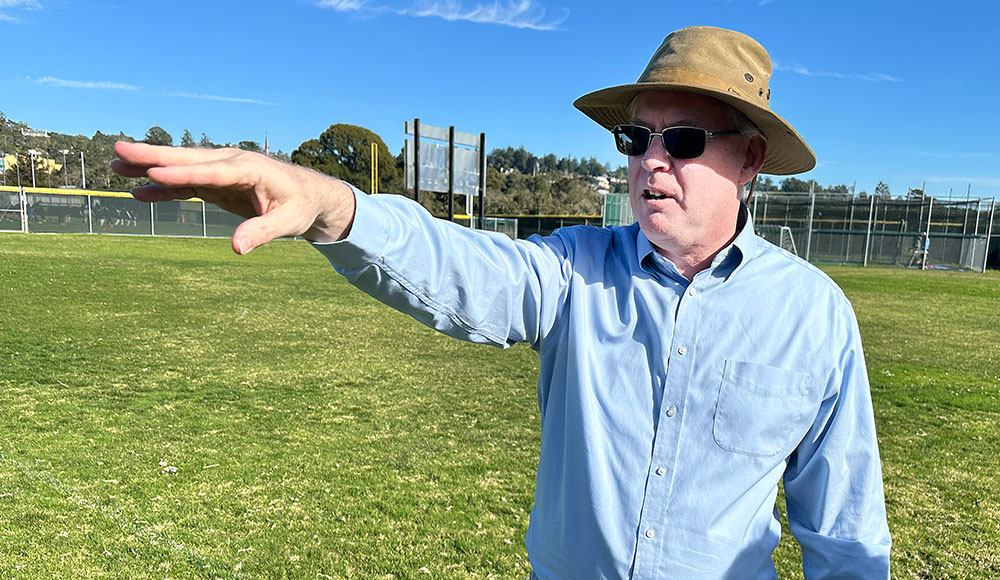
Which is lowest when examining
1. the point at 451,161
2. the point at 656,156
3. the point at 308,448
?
the point at 308,448

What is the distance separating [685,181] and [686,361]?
0.46m

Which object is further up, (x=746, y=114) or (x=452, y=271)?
(x=746, y=114)

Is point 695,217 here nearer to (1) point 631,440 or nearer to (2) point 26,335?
(1) point 631,440

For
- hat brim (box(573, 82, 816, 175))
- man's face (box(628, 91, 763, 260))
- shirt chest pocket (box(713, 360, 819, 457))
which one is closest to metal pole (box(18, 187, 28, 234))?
hat brim (box(573, 82, 816, 175))

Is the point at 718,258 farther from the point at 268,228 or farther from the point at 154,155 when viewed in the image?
the point at 154,155

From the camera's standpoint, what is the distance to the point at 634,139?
5.81 ft

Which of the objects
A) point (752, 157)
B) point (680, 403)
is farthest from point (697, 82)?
point (680, 403)

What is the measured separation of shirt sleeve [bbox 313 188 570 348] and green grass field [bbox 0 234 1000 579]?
2595 millimetres

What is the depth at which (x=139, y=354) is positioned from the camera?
333 inches

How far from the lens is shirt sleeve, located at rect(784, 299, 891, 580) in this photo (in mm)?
1705

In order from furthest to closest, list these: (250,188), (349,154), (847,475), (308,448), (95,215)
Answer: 1. (349,154)
2. (95,215)
3. (308,448)
4. (847,475)
5. (250,188)

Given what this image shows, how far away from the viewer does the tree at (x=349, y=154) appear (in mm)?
70969

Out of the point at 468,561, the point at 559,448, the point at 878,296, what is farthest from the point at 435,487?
the point at 878,296

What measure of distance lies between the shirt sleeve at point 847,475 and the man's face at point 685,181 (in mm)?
426
